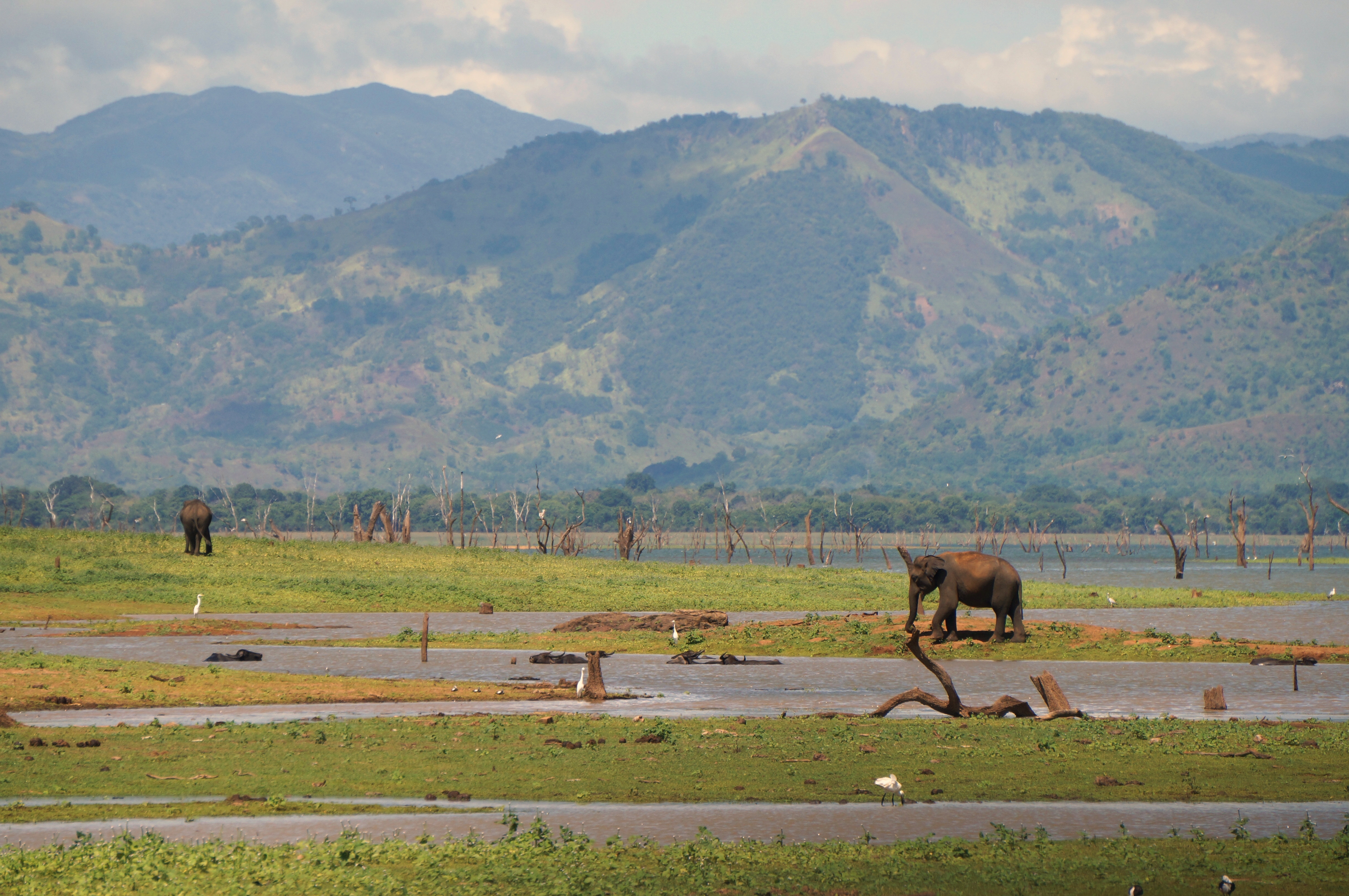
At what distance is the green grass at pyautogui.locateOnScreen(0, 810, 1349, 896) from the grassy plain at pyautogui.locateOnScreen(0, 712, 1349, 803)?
3462mm

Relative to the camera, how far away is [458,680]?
121ft

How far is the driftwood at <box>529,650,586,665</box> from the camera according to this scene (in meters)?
41.3

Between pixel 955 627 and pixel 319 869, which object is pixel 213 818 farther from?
pixel 955 627

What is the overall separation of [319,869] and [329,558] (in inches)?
2400

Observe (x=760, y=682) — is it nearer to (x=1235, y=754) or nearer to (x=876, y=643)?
(x=876, y=643)

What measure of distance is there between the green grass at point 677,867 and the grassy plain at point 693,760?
3.46 meters

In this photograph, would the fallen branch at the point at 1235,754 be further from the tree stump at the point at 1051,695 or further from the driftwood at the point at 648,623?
the driftwood at the point at 648,623

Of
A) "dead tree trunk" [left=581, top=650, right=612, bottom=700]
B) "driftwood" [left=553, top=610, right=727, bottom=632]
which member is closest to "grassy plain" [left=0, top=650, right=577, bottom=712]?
"dead tree trunk" [left=581, top=650, right=612, bottom=700]

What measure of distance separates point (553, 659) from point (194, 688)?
1111 cm

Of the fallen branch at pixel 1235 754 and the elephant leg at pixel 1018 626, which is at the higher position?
the elephant leg at pixel 1018 626

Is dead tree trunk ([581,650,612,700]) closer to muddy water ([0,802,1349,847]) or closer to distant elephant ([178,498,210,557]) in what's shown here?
muddy water ([0,802,1349,847])

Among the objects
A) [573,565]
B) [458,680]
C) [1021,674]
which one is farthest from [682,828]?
[573,565]

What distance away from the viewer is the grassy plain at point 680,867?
1585cm

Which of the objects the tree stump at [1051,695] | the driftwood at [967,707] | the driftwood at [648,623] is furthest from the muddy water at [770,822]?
the driftwood at [648,623]
